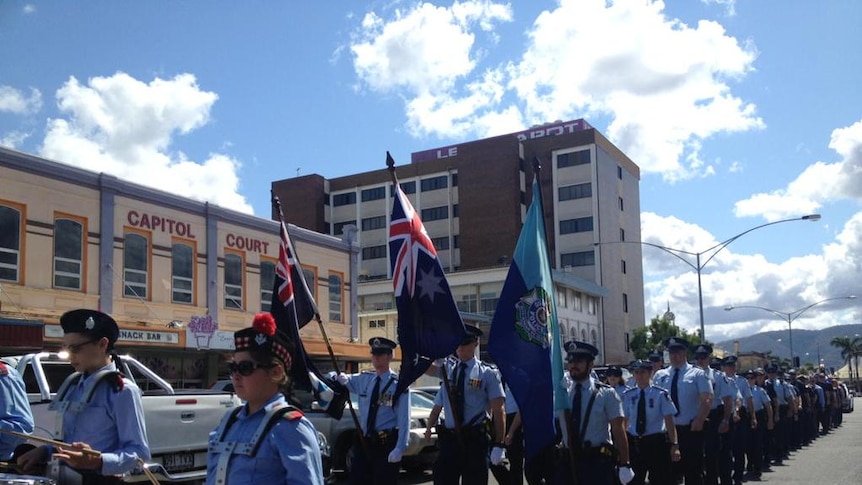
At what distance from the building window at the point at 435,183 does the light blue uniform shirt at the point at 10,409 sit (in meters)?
70.6

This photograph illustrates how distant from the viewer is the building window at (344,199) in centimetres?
8175

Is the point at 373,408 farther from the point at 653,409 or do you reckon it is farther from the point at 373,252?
A: the point at 373,252

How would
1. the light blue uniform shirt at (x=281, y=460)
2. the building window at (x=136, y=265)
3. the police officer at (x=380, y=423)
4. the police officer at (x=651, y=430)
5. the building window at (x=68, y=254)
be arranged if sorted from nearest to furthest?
the light blue uniform shirt at (x=281, y=460) < the police officer at (x=380, y=423) < the police officer at (x=651, y=430) < the building window at (x=68, y=254) < the building window at (x=136, y=265)

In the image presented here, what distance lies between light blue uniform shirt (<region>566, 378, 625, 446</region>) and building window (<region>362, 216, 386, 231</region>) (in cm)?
7181

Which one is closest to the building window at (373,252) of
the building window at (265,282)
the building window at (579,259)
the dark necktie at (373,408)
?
the building window at (579,259)

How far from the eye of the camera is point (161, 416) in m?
9.19

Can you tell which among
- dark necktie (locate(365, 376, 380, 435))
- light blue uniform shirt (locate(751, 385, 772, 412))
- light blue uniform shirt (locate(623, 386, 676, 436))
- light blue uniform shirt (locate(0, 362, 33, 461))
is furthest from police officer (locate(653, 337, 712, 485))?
light blue uniform shirt (locate(0, 362, 33, 461))

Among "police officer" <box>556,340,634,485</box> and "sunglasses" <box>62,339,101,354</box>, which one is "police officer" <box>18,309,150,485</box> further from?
"police officer" <box>556,340,634,485</box>

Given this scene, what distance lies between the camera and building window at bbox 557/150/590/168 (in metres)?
71.4

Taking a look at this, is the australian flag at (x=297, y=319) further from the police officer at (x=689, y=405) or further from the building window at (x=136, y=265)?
the building window at (x=136, y=265)

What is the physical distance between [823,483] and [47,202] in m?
19.3

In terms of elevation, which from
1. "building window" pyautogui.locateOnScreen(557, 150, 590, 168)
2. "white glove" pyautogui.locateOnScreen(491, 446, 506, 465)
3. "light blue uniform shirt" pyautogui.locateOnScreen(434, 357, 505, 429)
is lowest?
"white glove" pyautogui.locateOnScreen(491, 446, 506, 465)

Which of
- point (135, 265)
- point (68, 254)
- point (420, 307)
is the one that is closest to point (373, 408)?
point (420, 307)

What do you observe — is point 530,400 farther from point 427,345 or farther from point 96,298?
point 96,298
